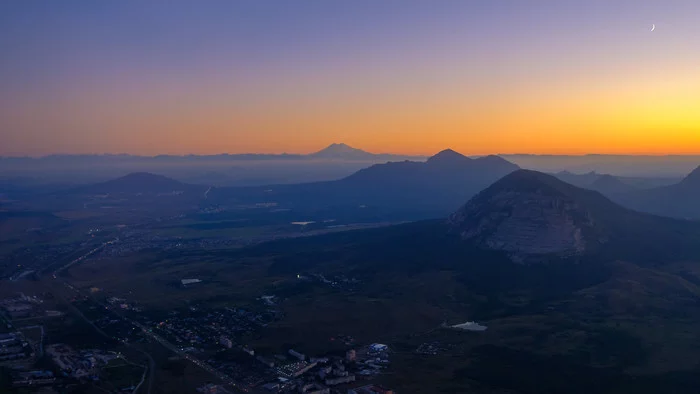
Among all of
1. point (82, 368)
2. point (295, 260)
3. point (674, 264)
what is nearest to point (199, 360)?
point (82, 368)

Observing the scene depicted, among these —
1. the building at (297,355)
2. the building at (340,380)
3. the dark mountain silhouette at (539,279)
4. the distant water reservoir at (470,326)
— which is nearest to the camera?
the building at (340,380)

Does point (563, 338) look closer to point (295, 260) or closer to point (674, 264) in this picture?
point (674, 264)

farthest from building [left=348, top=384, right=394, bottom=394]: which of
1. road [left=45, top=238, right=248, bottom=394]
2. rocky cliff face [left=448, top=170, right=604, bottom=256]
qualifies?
rocky cliff face [left=448, top=170, right=604, bottom=256]

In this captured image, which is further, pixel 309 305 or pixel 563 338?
pixel 309 305

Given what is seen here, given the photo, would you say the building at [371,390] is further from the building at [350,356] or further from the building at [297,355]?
the building at [297,355]

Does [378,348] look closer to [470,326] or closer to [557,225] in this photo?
[470,326]

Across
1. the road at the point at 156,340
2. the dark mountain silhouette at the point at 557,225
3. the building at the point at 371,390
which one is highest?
the dark mountain silhouette at the point at 557,225

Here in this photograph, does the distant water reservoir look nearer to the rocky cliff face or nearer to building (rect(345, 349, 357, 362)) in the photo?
building (rect(345, 349, 357, 362))

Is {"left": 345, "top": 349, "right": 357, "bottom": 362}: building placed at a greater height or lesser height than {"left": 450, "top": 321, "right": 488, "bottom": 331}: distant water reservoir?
greater

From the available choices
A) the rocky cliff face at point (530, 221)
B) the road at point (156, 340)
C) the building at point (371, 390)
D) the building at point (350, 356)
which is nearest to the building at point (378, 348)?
the building at point (350, 356)
